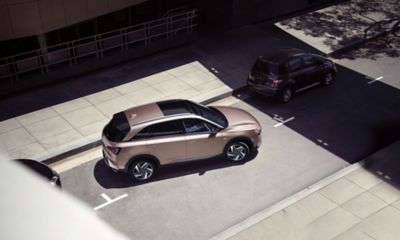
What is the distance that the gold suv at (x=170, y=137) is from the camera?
11234mm

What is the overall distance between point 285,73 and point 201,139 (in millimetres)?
4972

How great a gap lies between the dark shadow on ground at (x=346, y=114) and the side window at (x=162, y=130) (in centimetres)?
437

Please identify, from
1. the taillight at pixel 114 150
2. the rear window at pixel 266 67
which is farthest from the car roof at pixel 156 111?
the rear window at pixel 266 67

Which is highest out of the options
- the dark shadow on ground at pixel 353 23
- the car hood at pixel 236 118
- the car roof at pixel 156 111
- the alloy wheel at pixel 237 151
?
the car roof at pixel 156 111

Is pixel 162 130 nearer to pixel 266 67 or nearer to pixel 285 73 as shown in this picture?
pixel 266 67

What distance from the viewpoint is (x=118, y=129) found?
1138 cm

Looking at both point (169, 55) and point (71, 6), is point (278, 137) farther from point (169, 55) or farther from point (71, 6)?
point (71, 6)

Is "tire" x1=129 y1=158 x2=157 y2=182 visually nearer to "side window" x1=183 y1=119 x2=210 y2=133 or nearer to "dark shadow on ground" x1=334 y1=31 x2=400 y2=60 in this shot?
"side window" x1=183 y1=119 x2=210 y2=133

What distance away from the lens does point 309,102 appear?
15727mm

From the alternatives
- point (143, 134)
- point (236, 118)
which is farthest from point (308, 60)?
point (143, 134)

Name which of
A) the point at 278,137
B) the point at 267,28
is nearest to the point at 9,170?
the point at 278,137

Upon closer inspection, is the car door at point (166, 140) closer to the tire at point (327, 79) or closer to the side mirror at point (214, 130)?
the side mirror at point (214, 130)

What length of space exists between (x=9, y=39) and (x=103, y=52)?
3.79m

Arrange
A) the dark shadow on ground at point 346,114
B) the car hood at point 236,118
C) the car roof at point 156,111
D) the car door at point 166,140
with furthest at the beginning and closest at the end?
the dark shadow on ground at point 346,114
the car hood at point 236,118
the car roof at point 156,111
the car door at point 166,140
